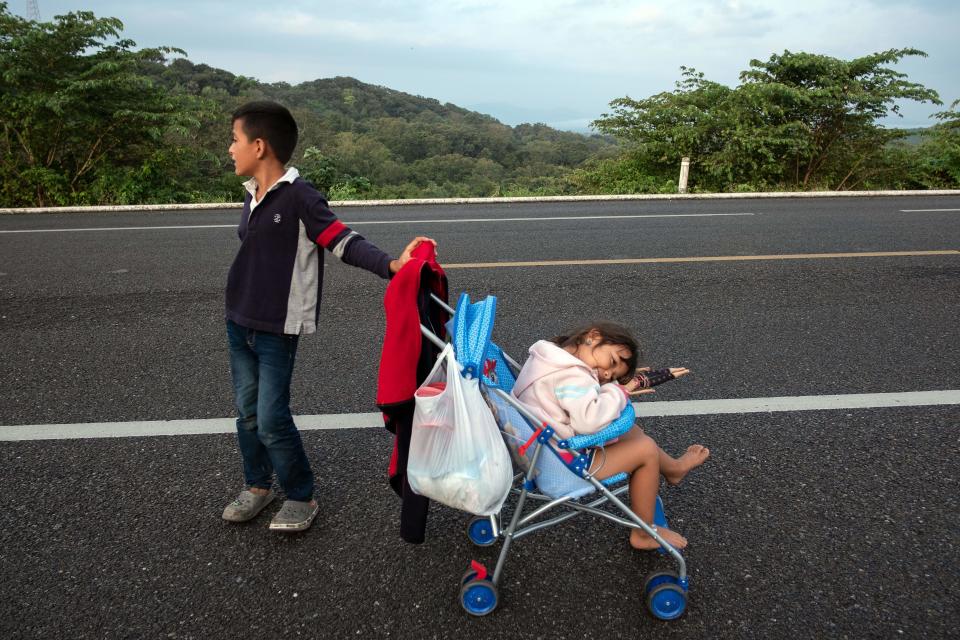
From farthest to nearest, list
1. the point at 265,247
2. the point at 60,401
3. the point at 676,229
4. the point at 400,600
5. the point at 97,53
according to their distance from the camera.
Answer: the point at 97,53, the point at 676,229, the point at 60,401, the point at 265,247, the point at 400,600

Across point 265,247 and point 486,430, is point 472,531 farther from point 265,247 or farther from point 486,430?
point 265,247

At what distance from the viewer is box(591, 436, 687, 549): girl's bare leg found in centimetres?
225

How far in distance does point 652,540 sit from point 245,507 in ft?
5.11

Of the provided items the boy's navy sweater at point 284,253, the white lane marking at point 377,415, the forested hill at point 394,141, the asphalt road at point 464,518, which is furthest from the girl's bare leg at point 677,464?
the forested hill at point 394,141

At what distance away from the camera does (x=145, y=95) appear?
1265cm

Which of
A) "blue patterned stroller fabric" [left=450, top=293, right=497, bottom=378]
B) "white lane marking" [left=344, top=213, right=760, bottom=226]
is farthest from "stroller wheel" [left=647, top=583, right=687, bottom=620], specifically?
"white lane marking" [left=344, top=213, right=760, bottom=226]

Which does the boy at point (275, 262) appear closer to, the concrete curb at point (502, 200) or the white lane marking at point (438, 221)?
the white lane marking at point (438, 221)

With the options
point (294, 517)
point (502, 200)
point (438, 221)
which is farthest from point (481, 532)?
point (502, 200)

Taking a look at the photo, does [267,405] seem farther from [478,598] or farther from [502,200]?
[502,200]

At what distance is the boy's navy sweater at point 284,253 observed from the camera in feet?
7.84

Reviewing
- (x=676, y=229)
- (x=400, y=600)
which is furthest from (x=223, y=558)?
(x=676, y=229)

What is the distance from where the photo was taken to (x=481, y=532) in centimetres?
252

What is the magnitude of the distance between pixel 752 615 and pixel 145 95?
13656mm

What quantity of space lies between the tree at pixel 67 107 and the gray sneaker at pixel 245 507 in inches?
440
